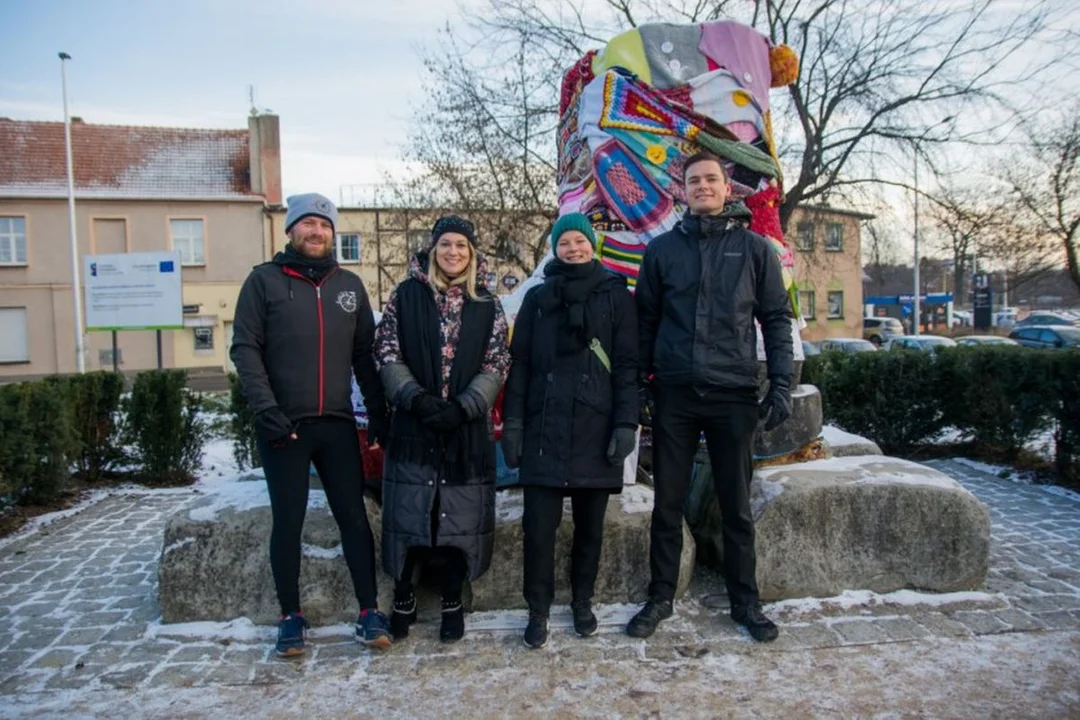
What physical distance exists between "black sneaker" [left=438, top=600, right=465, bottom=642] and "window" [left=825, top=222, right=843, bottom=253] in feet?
44.5

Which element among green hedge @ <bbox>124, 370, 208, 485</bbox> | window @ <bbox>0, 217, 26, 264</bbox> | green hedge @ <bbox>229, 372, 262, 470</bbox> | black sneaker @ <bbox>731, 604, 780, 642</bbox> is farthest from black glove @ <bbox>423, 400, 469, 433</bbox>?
window @ <bbox>0, 217, 26, 264</bbox>

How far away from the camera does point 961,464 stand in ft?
24.6

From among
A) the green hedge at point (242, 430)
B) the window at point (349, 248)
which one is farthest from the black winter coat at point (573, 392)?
the window at point (349, 248)

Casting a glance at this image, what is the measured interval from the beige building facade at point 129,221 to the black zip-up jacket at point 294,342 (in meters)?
24.1

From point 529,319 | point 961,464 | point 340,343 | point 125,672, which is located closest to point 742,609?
point 529,319

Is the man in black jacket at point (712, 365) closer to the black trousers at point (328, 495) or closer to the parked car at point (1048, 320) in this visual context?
the black trousers at point (328, 495)

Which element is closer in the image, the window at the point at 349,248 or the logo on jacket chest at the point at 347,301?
the logo on jacket chest at the point at 347,301

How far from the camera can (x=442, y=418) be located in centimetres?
328

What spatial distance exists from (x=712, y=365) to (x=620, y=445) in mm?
546

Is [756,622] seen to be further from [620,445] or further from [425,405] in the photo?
[425,405]

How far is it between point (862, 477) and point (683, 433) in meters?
1.17

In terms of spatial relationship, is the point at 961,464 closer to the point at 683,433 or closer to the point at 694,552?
the point at 694,552

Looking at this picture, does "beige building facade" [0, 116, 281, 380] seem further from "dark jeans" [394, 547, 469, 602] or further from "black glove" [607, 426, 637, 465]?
"black glove" [607, 426, 637, 465]

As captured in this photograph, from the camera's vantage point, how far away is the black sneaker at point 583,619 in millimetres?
3465
